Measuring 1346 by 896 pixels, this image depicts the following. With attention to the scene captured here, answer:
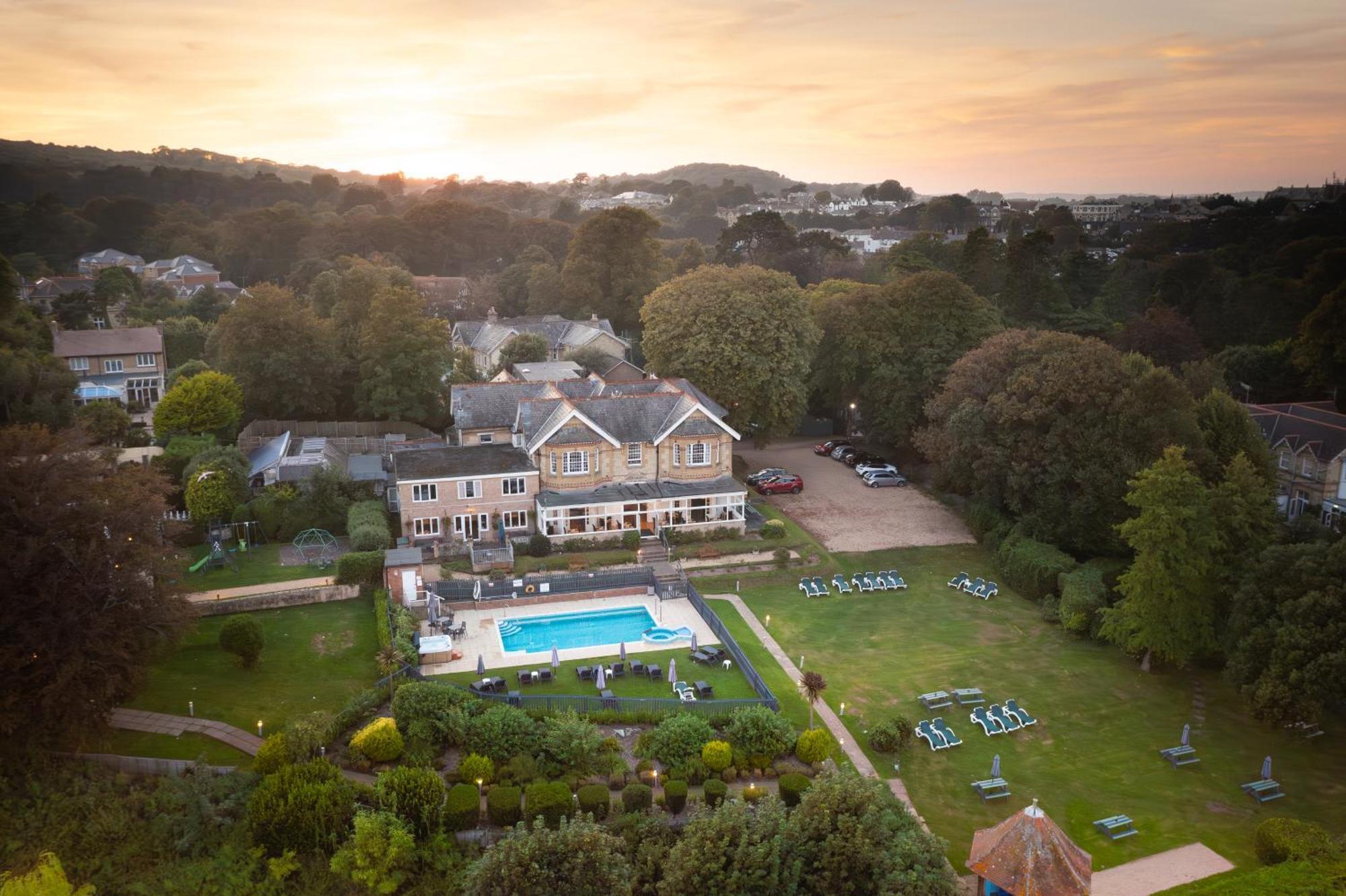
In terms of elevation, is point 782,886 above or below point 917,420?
below

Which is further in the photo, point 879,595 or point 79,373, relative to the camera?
point 79,373

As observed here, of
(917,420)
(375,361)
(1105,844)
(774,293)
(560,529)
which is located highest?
(774,293)

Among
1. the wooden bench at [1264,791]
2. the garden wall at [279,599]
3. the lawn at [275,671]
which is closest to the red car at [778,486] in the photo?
the garden wall at [279,599]

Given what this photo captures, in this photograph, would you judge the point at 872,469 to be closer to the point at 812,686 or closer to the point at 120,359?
the point at 812,686

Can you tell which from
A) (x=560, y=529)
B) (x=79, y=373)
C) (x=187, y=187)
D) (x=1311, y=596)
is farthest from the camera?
(x=187, y=187)

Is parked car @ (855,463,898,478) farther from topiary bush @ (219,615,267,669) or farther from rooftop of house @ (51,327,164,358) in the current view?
rooftop of house @ (51,327,164,358)

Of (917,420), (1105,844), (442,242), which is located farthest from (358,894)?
(442,242)

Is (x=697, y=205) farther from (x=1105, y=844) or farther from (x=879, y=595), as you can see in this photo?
(x=1105, y=844)

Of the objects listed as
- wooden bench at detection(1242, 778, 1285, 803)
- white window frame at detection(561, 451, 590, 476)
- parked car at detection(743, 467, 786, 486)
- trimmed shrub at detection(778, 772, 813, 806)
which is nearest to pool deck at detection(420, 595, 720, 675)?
white window frame at detection(561, 451, 590, 476)

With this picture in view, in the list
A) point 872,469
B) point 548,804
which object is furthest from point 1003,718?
point 872,469
